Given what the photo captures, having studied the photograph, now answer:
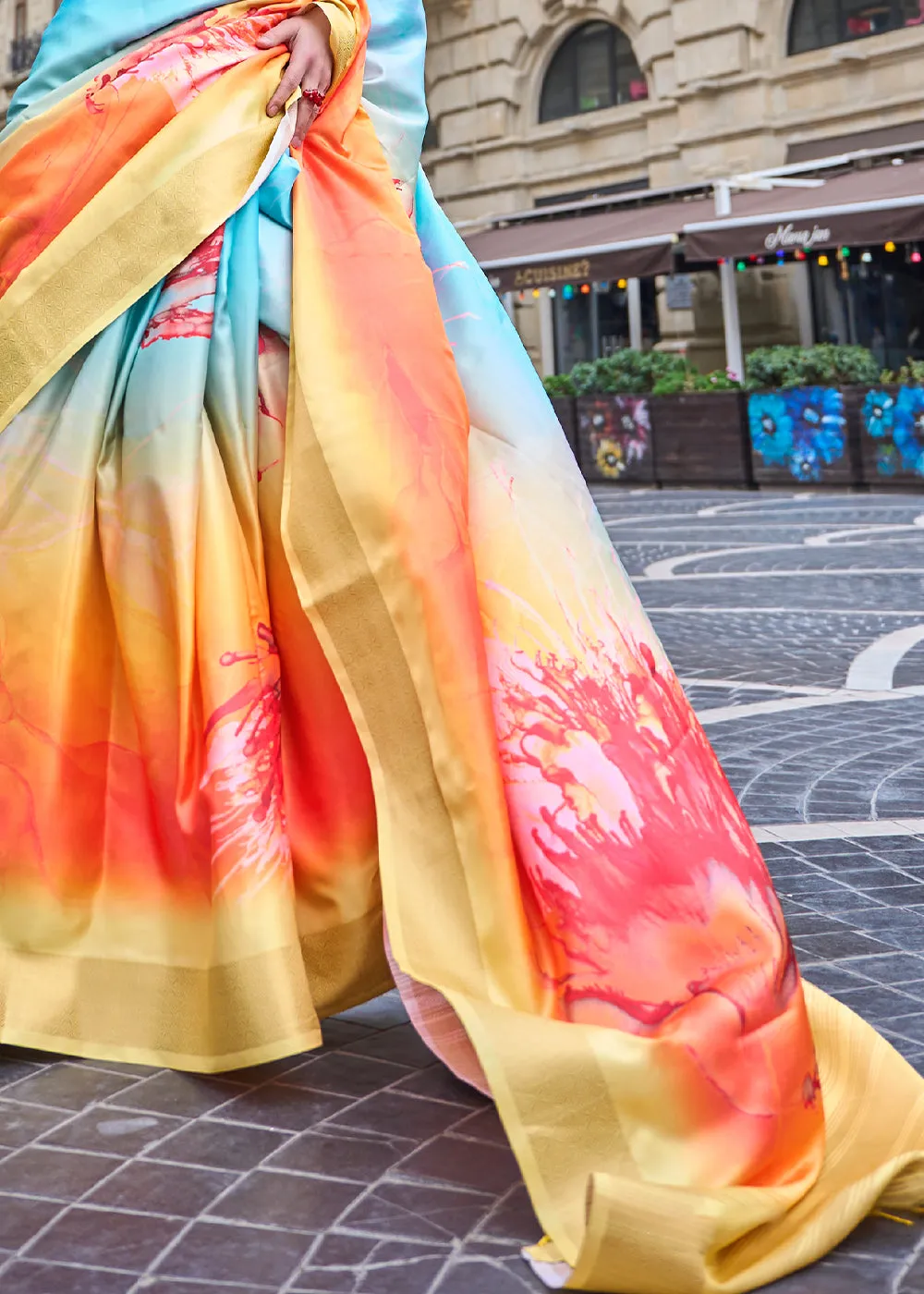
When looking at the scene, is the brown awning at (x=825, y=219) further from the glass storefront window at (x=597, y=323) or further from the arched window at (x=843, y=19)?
the glass storefront window at (x=597, y=323)

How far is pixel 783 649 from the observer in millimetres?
6625

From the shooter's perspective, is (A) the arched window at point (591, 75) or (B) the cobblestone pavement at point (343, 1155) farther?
(A) the arched window at point (591, 75)

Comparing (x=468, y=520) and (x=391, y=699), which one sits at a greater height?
(x=468, y=520)

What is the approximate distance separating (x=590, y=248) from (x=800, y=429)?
2.92 meters

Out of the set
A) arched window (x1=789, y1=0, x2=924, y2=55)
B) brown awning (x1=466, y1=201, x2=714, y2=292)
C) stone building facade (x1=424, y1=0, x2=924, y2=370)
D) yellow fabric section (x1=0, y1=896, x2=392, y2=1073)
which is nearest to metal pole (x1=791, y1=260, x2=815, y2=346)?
stone building facade (x1=424, y1=0, x2=924, y2=370)

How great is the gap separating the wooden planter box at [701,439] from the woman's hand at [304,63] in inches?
512

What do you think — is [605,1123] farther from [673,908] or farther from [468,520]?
[468,520]

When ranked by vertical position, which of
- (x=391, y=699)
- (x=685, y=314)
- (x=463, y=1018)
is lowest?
(x=463, y=1018)

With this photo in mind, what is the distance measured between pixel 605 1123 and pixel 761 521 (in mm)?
10694

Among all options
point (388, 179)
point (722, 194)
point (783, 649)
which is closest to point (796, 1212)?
point (388, 179)

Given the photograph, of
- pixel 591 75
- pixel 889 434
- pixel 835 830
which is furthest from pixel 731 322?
pixel 835 830

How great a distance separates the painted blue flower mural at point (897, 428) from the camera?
1374 centimetres

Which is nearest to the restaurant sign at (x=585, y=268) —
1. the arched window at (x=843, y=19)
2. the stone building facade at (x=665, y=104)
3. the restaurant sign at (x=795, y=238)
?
the restaurant sign at (x=795, y=238)

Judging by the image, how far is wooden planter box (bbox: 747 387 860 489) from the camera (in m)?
14.3
